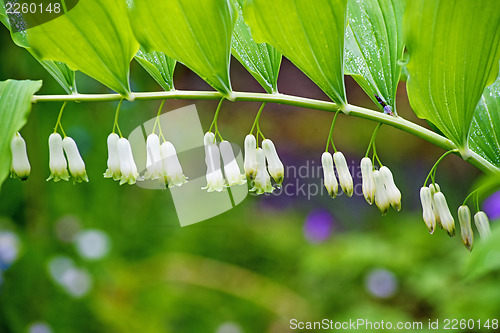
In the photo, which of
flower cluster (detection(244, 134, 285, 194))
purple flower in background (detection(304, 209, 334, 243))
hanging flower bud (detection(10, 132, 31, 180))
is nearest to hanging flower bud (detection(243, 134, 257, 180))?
flower cluster (detection(244, 134, 285, 194))

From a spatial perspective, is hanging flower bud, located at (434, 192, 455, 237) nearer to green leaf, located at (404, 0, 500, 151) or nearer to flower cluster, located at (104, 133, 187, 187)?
green leaf, located at (404, 0, 500, 151)

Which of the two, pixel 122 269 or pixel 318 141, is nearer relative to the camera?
pixel 122 269

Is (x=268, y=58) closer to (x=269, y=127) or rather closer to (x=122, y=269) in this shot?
(x=122, y=269)

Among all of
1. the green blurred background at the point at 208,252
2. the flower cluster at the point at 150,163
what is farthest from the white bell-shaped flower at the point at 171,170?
the green blurred background at the point at 208,252

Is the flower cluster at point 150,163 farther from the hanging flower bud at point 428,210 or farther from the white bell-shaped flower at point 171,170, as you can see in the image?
the hanging flower bud at point 428,210

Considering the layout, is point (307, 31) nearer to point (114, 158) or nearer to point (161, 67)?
point (161, 67)

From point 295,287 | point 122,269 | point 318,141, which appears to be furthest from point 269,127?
point 122,269
